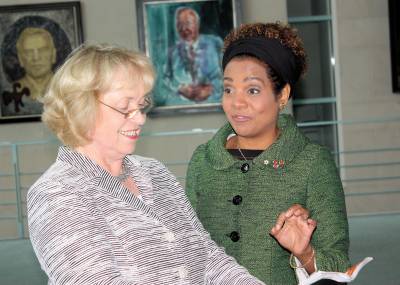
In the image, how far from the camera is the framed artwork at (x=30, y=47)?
7711 mm

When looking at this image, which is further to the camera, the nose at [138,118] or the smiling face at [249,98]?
the smiling face at [249,98]

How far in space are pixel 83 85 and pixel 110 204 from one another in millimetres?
290

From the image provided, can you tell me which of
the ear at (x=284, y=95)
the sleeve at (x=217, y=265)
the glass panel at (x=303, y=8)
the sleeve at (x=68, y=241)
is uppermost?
the glass panel at (x=303, y=8)

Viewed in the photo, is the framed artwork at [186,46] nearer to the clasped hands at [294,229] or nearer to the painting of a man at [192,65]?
the painting of a man at [192,65]

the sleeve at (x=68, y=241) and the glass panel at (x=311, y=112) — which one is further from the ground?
the sleeve at (x=68, y=241)

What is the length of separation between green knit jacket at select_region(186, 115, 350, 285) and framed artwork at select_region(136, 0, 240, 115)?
565cm

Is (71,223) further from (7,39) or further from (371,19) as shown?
(371,19)

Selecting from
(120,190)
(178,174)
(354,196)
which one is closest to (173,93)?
(178,174)

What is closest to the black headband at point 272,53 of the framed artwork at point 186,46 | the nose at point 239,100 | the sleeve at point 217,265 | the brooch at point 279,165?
the nose at point 239,100

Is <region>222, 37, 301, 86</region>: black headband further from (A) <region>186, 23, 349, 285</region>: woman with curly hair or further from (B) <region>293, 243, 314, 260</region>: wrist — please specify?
(B) <region>293, 243, 314, 260</region>: wrist

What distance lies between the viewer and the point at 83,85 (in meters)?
1.67

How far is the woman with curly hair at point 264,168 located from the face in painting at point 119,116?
0.44 metres

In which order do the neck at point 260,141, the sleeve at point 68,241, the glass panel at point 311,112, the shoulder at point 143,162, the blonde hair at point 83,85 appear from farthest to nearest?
the glass panel at point 311,112, the neck at point 260,141, the shoulder at point 143,162, the blonde hair at point 83,85, the sleeve at point 68,241

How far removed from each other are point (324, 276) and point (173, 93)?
19.9 feet
